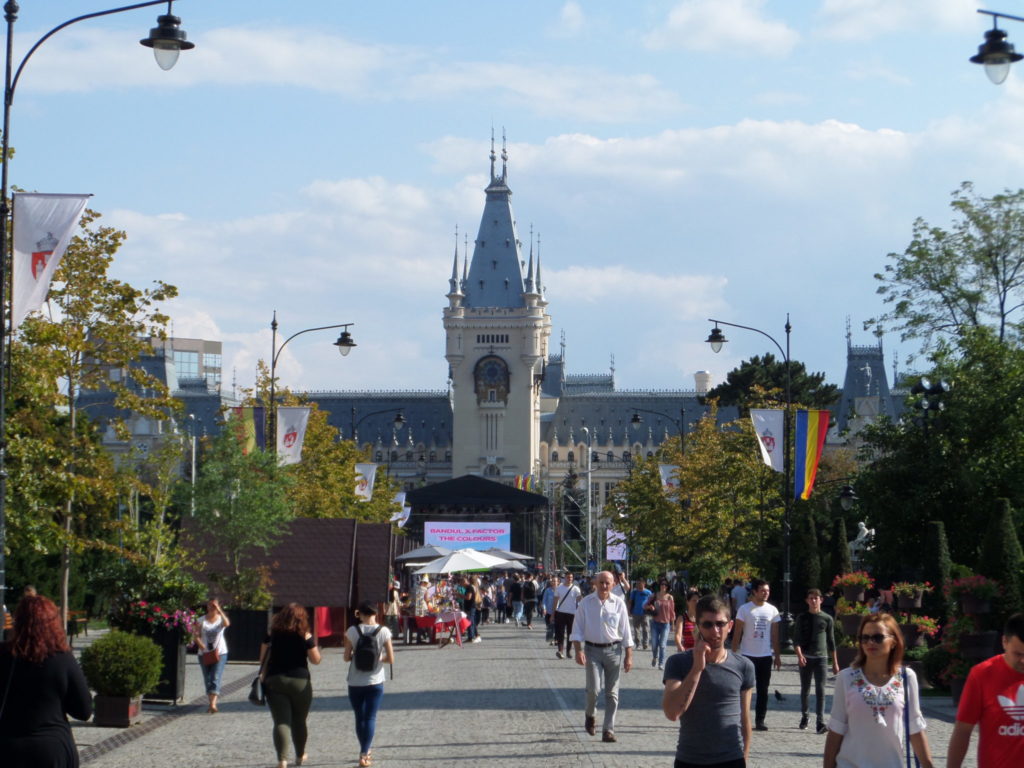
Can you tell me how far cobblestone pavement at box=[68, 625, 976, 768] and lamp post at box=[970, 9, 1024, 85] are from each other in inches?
273

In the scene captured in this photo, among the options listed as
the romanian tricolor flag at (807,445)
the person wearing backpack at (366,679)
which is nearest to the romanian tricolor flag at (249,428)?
the romanian tricolor flag at (807,445)

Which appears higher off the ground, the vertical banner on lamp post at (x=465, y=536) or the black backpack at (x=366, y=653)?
the vertical banner on lamp post at (x=465, y=536)

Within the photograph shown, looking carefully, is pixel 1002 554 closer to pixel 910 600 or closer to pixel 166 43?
pixel 910 600

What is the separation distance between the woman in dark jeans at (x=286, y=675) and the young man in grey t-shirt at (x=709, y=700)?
5863mm

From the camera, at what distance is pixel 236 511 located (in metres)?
33.1

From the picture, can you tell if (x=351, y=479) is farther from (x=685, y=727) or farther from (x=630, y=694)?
(x=685, y=727)

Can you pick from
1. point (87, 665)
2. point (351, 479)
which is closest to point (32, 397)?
point (87, 665)

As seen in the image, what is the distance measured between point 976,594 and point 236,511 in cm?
1668

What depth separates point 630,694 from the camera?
75.5 ft

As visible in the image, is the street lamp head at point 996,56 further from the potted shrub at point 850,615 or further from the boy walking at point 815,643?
the potted shrub at point 850,615

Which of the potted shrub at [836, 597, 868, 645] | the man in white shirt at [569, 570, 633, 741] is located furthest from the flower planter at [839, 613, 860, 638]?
the man in white shirt at [569, 570, 633, 741]

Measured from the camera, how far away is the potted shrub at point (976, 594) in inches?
866

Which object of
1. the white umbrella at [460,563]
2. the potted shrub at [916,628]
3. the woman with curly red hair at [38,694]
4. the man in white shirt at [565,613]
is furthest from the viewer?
the white umbrella at [460,563]

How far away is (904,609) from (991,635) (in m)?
5.36
